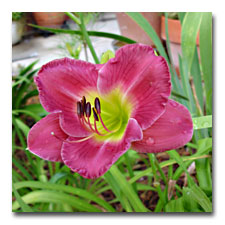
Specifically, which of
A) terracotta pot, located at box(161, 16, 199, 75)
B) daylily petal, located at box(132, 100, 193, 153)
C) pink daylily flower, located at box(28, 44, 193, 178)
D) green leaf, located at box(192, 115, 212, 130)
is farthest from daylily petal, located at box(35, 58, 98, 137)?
terracotta pot, located at box(161, 16, 199, 75)

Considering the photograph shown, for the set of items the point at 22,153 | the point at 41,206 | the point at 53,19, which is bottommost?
the point at 41,206

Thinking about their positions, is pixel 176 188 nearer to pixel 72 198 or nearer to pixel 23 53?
pixel 72 198

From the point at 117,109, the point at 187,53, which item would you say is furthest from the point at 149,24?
the point at 117,109

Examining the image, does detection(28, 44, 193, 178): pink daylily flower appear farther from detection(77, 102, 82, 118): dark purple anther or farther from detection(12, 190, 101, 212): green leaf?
detection(12, 190, 101, 212): green leaf

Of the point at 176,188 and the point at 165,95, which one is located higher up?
the point at 165,95

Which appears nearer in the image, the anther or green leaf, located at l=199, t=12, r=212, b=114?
the anther

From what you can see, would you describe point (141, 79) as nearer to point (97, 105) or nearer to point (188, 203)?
point (97, 105)
